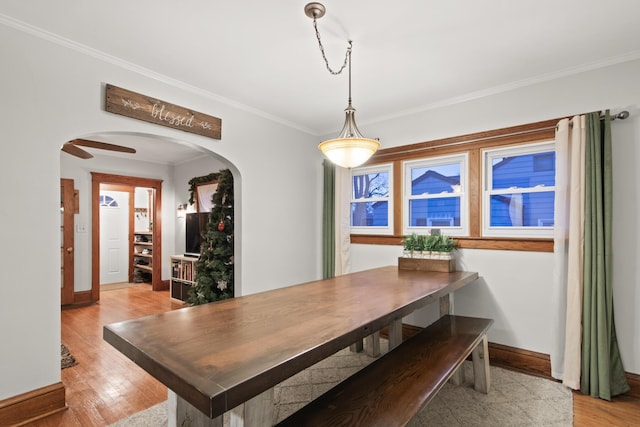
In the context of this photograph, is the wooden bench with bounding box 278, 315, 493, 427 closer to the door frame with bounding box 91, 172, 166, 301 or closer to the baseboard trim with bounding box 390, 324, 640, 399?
the baseboard trim with bounding box 390, 324, 640, 399

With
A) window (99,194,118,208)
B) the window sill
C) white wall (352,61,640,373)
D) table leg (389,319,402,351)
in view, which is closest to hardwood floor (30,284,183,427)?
table leg (389,319,402,351)

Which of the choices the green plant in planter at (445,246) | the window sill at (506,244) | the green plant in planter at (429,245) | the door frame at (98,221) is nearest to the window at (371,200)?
the window sill at (506,244)

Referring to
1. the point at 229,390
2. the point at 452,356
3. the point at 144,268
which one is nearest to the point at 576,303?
the point at 452,356

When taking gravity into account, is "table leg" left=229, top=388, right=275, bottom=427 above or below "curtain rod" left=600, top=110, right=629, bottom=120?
below

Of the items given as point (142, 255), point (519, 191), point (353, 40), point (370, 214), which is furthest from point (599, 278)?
point (142, 255)

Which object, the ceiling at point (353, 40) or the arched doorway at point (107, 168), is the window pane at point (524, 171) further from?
the arched doorway at point (107, 168)

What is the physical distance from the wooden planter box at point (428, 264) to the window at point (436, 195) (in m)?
0.44

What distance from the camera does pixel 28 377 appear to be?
83.3 inches

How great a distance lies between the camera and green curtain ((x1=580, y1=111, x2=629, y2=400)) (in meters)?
2.42

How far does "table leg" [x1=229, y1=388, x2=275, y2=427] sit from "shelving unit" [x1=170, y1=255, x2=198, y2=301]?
4.28 metres

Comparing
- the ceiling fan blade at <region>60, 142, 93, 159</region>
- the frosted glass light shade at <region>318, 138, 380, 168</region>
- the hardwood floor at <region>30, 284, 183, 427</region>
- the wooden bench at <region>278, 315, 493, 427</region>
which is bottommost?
the hardwood floor at <region>30, 284, 183, 427</region>

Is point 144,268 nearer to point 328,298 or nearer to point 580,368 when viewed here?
point 328,298

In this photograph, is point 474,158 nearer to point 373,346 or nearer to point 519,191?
point 519,191

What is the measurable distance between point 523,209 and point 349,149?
1.91 metres
